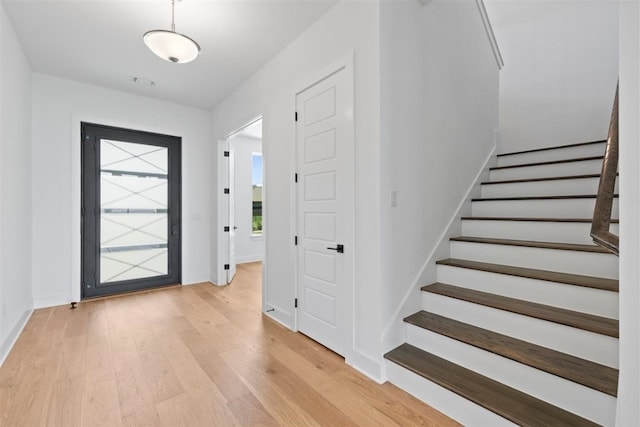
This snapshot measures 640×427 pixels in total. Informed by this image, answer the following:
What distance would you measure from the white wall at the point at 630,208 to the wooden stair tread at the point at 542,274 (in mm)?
763

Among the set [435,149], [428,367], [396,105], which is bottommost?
[428,367]

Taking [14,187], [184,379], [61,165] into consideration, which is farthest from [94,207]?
[184,379]

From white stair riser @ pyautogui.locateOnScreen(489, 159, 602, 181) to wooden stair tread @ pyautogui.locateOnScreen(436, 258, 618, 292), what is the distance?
138 cm

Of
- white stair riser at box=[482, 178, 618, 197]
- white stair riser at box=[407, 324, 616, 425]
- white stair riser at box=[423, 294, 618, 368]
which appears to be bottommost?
white stair riser at box=[407, 324, 616, 425]

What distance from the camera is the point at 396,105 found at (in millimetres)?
2088

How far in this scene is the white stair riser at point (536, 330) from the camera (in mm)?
1473

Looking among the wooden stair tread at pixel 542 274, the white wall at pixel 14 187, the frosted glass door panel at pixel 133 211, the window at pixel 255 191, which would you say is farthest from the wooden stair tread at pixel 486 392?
the window at pixel 255 191

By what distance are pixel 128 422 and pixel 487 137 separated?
4.11m

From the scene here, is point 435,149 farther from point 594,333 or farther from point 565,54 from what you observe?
point 565,54

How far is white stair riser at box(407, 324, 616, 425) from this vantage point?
1.33 m

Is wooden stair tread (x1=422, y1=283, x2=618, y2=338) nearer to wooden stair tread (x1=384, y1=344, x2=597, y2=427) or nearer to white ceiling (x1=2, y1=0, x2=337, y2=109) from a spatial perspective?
wooden stair tread (x1=384, y1=344, x2=597, y2=427)

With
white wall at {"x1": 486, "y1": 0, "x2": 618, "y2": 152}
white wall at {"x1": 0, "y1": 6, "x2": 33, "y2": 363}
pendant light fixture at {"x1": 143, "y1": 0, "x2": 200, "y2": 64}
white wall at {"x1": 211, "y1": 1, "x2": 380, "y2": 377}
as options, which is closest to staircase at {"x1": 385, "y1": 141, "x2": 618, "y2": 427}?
white wall at {"x1": 211, "y1": 1, "x2": 380, "y2": 377}

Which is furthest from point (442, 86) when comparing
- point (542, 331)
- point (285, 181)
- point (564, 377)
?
point (564, 377)

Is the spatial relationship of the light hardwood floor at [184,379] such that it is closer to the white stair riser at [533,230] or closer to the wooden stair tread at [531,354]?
the wooden stair tread at [531,354]
